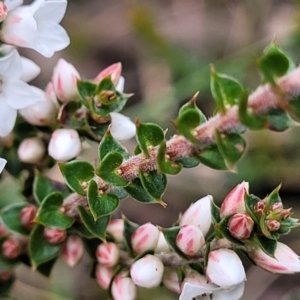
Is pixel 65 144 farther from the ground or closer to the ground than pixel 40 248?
farther from the ground

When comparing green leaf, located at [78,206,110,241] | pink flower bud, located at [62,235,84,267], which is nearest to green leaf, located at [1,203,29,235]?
pink flower bud, located at [62,235,84,267]

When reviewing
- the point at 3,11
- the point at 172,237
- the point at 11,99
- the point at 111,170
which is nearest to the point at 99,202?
the point at 111,170

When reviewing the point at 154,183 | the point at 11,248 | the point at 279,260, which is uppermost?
the point at 154,183

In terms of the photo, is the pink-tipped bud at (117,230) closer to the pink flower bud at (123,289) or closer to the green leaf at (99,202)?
the pink flower bud at (123,289)

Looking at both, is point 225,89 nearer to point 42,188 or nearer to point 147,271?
point 147,271

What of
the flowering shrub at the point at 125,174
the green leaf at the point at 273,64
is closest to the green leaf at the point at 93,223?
the flowering shrub at the point at 125,174

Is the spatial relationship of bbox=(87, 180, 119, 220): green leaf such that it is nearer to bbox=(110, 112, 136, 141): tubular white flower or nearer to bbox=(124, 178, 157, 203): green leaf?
bbox=(124, 178, 157, 203): green leaf
